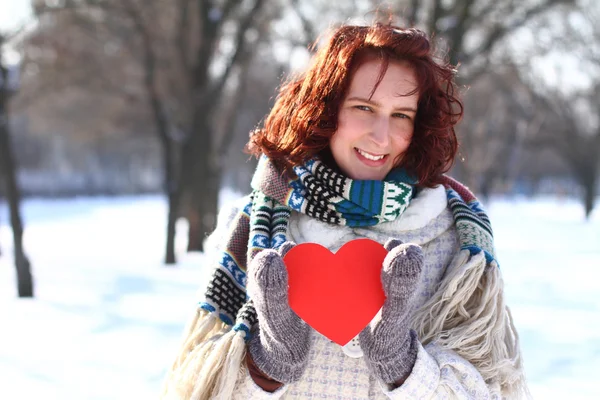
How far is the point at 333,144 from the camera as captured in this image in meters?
1.45

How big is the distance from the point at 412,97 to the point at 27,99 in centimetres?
1071

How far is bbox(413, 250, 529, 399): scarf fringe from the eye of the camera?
1316mm

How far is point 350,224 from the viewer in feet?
4.59

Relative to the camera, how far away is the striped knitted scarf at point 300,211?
1.37 m

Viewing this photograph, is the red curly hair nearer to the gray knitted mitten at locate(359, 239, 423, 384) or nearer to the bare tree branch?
the gray knitted mitten at locate(359, 239, 423, 384)

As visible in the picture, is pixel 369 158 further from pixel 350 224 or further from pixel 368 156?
pixel 350 224

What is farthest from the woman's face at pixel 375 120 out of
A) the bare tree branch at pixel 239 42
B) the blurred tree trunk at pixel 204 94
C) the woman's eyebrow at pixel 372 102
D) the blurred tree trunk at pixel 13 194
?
the bare tree branch at pixel 239 42

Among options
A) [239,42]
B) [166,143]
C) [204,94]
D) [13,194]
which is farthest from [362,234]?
[166,143]

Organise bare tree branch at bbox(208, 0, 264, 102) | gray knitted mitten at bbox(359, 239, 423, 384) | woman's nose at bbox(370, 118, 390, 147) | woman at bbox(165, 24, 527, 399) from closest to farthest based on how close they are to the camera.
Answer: gray knitted mitten at bbox(359, 239, 423, 384) → woman at bbox(165, 24, 527, 399) → woman's nose at bbox(370, 118, 390, 147) → bare tree branch at bbox(208, 0, 264, 102)

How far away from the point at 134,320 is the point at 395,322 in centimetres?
452

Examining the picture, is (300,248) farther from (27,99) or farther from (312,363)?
(27,99)

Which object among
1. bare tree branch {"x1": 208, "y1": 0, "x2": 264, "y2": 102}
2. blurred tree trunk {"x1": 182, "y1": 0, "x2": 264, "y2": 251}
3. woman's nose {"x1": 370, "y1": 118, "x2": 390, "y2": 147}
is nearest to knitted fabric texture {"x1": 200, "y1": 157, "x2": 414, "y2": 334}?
woman's nose {"x1": 370, "y1": 118, "x2": 390, "y2": 147}

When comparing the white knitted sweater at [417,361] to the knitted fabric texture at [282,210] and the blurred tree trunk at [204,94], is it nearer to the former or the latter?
the knitted fabric texture at [282,210]

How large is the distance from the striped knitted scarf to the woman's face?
58mm
